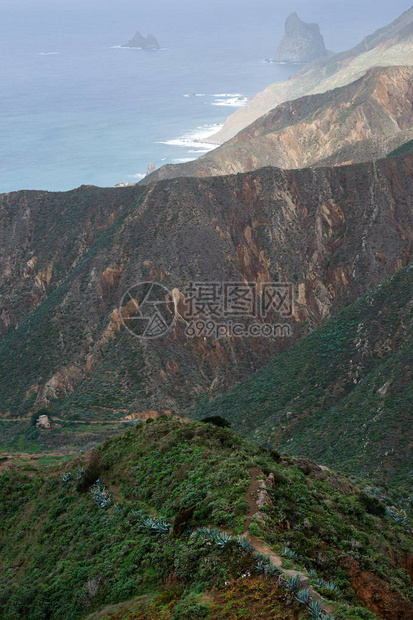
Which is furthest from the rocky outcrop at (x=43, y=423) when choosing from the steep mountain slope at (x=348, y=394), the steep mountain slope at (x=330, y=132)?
the steep mountain slope at (x=330, y=132)

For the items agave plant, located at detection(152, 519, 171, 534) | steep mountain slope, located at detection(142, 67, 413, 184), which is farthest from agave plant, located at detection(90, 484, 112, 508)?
steep mountain slope, located at detection(142, 67, 413, 184)

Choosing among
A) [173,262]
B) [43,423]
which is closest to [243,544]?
[43,423]

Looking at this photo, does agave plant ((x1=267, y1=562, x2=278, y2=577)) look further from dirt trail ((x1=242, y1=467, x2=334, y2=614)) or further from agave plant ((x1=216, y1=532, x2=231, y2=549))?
agave plant ((x1=216, y1=532, x2=231, y2=549))

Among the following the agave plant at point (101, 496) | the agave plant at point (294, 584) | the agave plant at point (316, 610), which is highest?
the agave plant at point (294, 584)

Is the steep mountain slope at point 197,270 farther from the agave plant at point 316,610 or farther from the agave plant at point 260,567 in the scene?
the agave plant at point 316,610

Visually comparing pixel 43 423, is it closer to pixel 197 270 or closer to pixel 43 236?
pixel 197 270

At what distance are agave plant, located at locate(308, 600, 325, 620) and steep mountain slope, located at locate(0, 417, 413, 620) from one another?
7cm

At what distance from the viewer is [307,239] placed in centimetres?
8025

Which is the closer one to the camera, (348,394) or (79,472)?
(79,472)

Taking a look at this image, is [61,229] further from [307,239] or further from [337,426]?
[337,426]

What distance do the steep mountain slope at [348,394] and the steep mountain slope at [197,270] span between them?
835 cm

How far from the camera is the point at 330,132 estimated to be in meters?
119

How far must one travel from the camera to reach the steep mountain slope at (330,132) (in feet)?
380

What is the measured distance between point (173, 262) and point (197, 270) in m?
2.92
